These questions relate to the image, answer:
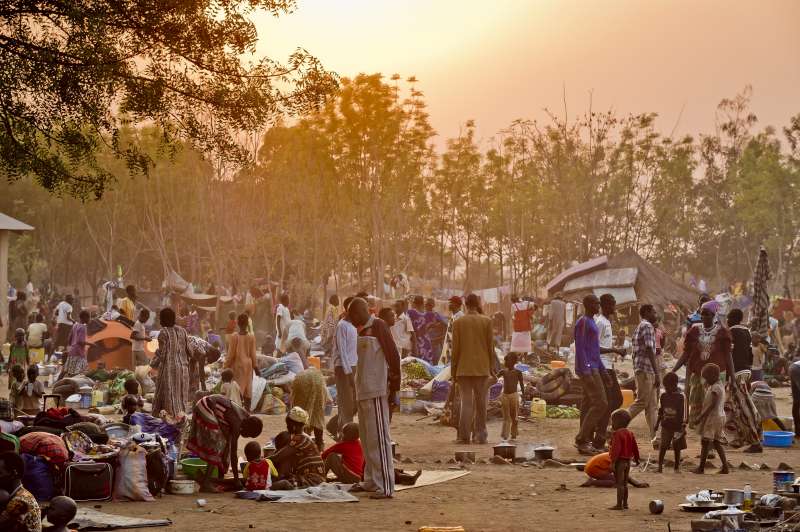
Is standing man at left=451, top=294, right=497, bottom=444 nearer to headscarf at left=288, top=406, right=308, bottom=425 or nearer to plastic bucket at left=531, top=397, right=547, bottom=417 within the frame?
plastic bucket at left=531, top=397, right=547, bottom=417

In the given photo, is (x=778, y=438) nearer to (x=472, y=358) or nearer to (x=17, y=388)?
(x=472, y=358)

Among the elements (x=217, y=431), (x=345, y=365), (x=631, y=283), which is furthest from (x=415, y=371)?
(x=631, y=283)

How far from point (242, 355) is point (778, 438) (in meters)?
7.08

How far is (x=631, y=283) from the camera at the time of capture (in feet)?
117

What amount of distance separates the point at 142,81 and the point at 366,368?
194 inches

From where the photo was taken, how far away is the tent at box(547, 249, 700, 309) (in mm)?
35406

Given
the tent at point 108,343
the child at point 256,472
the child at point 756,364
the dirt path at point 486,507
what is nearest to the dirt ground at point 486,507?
the dirt path at point 486,507

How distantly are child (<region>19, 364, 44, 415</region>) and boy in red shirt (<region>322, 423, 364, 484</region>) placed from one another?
5.78 meters

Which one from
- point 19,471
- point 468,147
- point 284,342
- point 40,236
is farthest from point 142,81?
point 40,236

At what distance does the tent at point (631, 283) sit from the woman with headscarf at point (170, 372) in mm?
23442

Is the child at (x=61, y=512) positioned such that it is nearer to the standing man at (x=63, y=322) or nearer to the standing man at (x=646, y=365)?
the standing man at (x=646, y=365)

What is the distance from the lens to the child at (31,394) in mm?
15695

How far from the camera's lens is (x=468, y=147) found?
205 ft

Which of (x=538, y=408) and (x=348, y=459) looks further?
(x=538, y=408)
